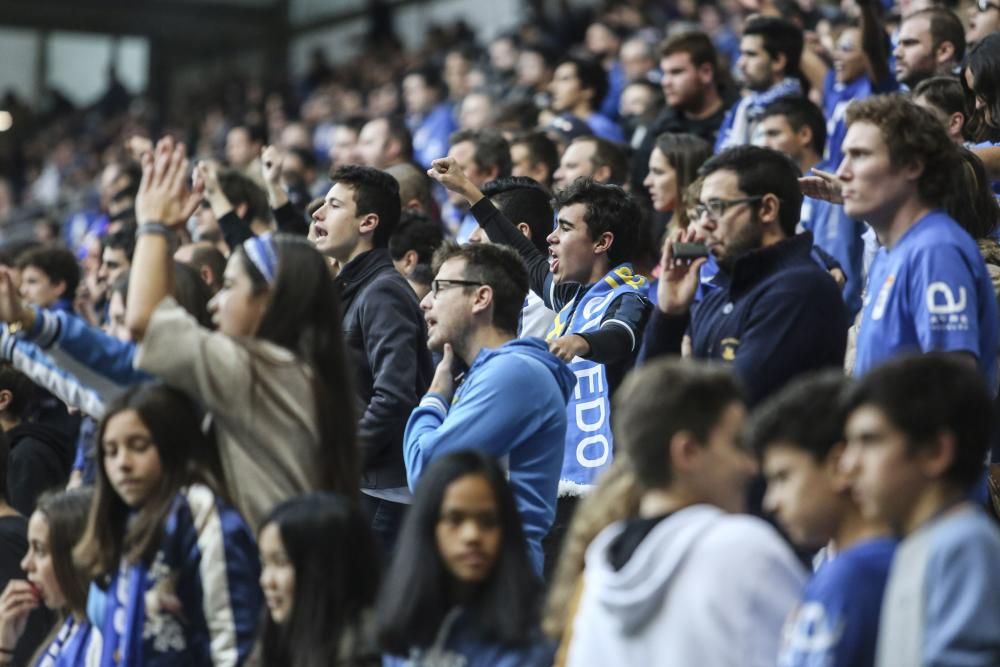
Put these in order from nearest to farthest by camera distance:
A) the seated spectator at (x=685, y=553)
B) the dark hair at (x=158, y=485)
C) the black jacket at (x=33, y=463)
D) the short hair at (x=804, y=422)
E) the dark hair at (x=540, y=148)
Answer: the seated spectator at (x=685, y=553)
the short hair at (x=804, y=422)
the dark hair at (x=158, y=485)
the black jacket at (x=33, y=463)
the dark hair at (x=540, y=148)

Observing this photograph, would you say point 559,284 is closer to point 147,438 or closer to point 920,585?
point 147,438

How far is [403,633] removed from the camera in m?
3.80

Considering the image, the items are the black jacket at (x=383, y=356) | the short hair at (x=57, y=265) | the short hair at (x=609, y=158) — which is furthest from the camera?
the short hair at (x=57, y=265)

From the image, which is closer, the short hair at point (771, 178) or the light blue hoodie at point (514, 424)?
the short hair at point (771, 178)

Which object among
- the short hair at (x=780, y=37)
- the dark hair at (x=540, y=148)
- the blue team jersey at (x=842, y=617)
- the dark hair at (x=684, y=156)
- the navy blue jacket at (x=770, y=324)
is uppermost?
the short hair at (x=780, y=37)

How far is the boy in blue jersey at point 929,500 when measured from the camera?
2.95 metres

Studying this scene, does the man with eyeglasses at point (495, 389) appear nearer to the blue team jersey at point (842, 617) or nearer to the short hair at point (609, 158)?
the blue team jersey at point (842, 617)

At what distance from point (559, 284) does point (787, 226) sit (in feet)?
5.09

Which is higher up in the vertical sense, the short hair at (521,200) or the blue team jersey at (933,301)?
the short hair at (521,200)

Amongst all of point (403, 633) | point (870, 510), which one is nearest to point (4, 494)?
point (403, 633)

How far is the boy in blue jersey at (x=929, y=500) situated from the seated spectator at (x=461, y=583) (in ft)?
2.91

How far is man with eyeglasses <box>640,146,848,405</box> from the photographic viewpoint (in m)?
4.60

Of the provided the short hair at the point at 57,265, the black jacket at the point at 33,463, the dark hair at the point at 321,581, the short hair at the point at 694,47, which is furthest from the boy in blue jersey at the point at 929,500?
the short hair at the point at 57,265

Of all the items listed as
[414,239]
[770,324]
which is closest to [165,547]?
[770,324]
